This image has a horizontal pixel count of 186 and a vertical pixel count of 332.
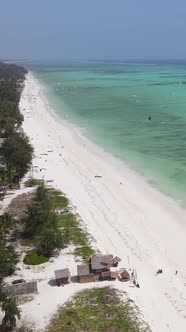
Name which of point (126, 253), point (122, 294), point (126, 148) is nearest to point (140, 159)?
point (126, 148)

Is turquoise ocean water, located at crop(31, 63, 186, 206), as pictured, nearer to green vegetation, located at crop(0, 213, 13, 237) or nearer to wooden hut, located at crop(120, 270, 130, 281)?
wooden hut, located at crop(120, 270, 130, 281)

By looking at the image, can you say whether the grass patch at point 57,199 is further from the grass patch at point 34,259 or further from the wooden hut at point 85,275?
the wooden hut at point 85,275

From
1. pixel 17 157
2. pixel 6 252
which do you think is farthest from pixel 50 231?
pixel 17 157

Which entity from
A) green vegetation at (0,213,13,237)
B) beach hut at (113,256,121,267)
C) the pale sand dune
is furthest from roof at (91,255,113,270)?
green vegetation at (0,213,13,237)

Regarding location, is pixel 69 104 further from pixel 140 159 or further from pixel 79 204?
pixel 79 204

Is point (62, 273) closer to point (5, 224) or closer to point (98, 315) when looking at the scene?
point (98, 315)

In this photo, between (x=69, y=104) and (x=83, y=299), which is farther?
(x=69, y=104)

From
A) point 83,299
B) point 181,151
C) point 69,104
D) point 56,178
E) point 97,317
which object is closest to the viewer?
point 97,317
